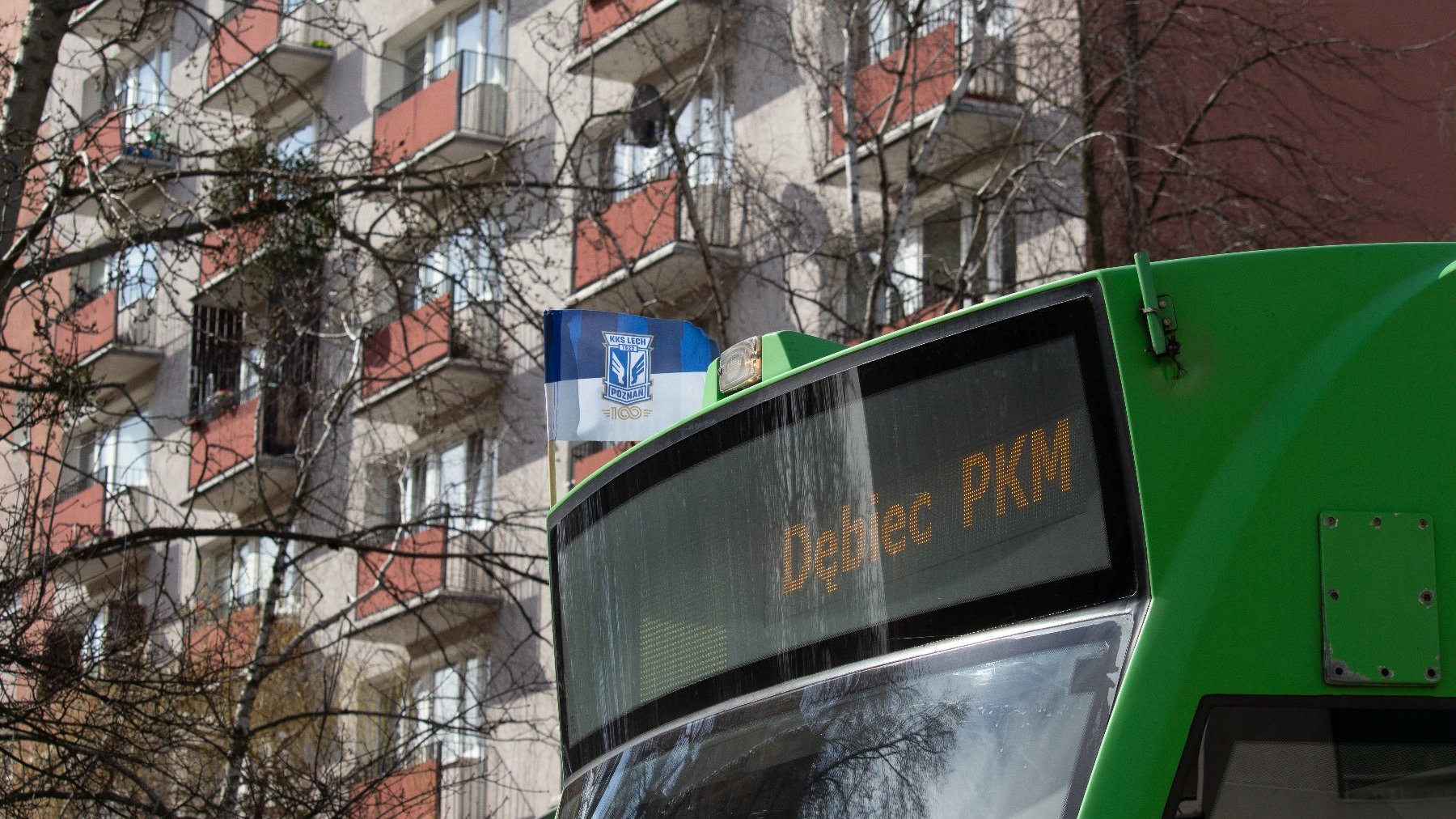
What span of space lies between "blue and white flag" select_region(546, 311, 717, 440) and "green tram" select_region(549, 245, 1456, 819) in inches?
70.9

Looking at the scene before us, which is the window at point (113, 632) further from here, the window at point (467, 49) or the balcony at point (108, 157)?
the window at point (467, 49)

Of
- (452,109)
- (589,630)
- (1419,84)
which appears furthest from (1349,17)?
(589,630)

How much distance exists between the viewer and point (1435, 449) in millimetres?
4020

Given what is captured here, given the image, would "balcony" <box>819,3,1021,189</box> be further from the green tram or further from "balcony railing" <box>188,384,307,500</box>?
the green tram

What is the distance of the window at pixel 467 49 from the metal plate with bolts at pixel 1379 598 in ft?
74.7

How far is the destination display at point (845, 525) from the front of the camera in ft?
13.9

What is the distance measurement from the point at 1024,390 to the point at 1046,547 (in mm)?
366

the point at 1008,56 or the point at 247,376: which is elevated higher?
the point at 247,376

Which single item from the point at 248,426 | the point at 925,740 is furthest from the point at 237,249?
the point at 248,426

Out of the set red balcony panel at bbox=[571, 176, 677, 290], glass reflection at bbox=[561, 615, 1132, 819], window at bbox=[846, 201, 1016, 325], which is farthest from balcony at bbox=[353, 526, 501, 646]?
glass reflection at bbox=[561, 615, 1132, 819]

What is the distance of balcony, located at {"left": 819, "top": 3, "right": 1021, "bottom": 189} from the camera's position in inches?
663

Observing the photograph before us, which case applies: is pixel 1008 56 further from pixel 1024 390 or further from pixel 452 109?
pixel 1024 390

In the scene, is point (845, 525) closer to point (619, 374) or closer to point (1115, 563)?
point (1115, 563)

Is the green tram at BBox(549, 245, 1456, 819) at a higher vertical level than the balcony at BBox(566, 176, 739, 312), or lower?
lower
